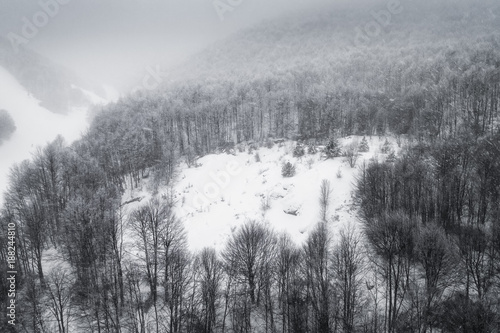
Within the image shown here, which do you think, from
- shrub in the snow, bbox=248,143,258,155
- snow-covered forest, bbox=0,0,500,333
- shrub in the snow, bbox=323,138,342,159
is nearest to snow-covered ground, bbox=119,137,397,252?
snow-covered forest, bbox=0,0,500,333

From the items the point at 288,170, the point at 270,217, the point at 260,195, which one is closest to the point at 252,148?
the point at 288,170

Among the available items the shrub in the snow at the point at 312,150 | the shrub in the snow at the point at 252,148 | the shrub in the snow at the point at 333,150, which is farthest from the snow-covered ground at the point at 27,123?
the shrub in the snow at the point at 333,150

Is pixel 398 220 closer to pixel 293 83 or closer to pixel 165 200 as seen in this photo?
pixel 165 200

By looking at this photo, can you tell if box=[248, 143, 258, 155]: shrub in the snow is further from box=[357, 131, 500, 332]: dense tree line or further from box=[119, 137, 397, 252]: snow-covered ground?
box=[357, 131, 500, 332]: dense tree line

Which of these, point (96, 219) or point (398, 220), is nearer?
point (398, 220)

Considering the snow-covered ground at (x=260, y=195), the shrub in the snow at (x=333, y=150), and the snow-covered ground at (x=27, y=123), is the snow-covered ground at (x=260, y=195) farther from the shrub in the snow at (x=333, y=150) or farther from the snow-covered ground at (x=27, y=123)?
the snow-covered ground at (x=27, y=123)

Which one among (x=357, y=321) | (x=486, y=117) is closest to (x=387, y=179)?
(x=357, y=321)
